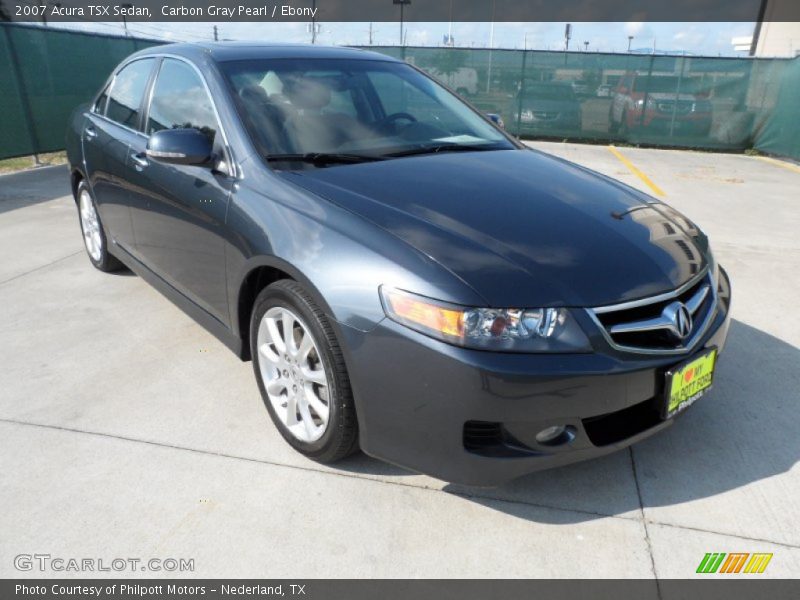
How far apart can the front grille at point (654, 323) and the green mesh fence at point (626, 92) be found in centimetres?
1159

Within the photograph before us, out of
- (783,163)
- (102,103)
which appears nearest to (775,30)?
(783,163)

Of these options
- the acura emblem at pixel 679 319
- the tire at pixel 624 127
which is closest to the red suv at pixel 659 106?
the tire at pixel 624 127

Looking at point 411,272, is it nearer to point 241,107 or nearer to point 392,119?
point 241,107

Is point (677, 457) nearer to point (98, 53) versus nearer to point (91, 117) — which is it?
point (91, 117)

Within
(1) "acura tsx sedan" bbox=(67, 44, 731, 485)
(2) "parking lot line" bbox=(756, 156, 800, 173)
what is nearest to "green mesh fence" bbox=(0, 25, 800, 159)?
(2) "parking lot line" bbox=(756, 156, 800, 173)

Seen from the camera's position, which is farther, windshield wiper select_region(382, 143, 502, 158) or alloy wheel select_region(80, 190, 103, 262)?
alloy wheel select_region(80, 190, 103, 262)

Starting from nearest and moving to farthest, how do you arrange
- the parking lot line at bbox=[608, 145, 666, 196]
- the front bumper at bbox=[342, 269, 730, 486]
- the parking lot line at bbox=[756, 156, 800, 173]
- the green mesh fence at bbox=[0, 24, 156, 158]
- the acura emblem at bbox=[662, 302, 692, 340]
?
the front bumper at bbox=[342, 269, 730, 486]
the acura emblem at bbox=[662, 302, 692, 340]
the parking lot line at bbox=[608, 145, 666, 196]
the green mesh fence at bbox=[0, 24, 156, 158]
the parking lot line at bbox=[756, 156, 800, 173]

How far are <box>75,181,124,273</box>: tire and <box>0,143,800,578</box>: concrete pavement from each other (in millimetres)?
1045

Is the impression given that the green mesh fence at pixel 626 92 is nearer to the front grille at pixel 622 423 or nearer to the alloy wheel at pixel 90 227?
the alloy wheel at pixel 90 227

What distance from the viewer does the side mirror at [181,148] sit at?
9.05ft

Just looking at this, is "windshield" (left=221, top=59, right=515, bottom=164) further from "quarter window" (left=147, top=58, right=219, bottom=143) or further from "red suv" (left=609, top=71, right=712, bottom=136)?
"red suv" (left=609, top=71, right=712, bottom=136)

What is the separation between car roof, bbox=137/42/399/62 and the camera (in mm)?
3227

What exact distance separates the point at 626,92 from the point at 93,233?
43.9 ft

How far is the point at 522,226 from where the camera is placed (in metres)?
2.37
